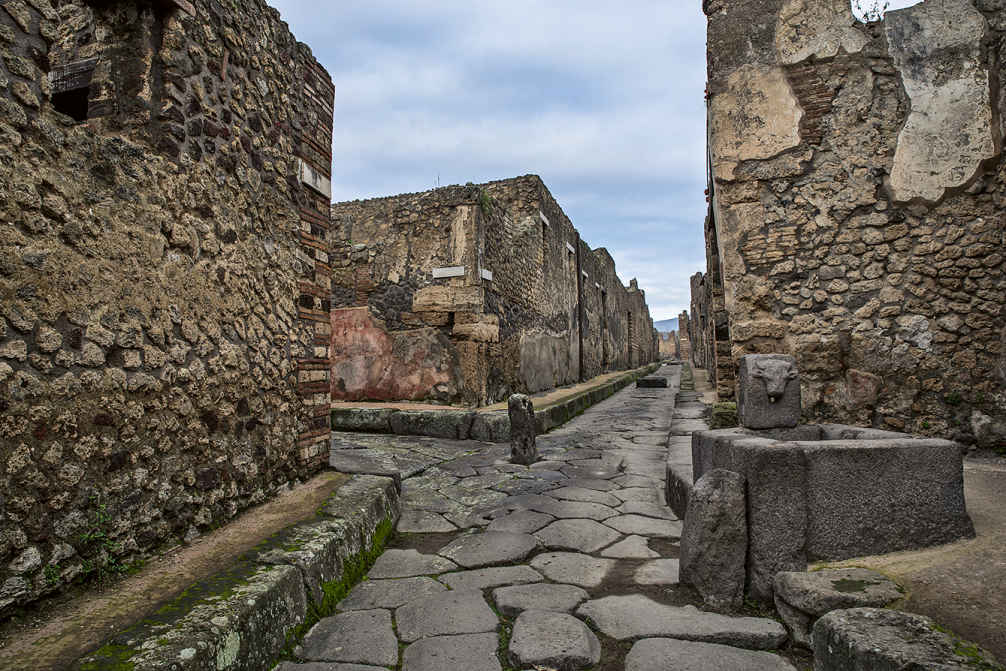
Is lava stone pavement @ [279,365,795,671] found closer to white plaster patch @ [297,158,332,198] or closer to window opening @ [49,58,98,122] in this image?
white plaster patch @ [297,158,332,198]

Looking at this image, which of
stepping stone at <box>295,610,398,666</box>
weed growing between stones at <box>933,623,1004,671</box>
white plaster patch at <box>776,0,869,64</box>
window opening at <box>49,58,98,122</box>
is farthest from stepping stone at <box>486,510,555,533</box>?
white plaster patch at <box>776,0,869,64</box>

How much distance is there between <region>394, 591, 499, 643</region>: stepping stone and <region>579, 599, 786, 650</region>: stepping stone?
0.37m

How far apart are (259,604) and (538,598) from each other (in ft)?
3.41

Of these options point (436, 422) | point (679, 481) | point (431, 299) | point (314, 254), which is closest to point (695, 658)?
point (679, 481)

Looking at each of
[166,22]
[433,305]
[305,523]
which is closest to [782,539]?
[305,523]

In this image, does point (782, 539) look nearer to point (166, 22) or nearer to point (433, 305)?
point (166, 22)

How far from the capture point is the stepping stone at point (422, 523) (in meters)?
3.14

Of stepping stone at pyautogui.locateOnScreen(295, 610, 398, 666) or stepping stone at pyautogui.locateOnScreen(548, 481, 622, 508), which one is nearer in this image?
stepping stone at pyautogui.locateOnScreen(295, 610, 398, 666)

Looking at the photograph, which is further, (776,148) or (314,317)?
(776,148)

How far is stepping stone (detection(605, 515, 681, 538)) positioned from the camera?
9.72ft

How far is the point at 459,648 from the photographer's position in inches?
71.1

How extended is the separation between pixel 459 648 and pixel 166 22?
112 inches

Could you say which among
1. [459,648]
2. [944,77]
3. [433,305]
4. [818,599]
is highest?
[944,77]

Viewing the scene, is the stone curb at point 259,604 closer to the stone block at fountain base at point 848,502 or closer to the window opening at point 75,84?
the stone block at fountain base at point 848,502
